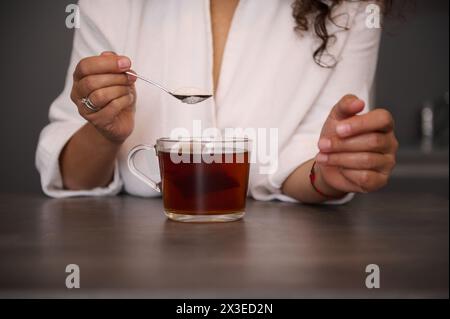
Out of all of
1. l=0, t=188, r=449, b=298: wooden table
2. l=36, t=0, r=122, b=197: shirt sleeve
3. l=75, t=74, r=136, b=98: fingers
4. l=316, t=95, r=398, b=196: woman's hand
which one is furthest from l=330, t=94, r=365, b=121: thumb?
l=36, t=0, r=122, b=197: shirt sleeve

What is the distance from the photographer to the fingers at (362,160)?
23.2 inches

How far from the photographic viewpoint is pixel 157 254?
0.47 m

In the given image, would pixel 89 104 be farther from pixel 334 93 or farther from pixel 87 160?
pixel 334 93

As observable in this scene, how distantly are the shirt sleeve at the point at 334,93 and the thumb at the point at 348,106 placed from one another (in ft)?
0.63

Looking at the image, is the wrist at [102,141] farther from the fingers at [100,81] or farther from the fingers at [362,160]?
the fingers at [362,160]

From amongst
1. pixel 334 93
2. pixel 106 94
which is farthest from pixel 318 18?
pixel 106 94

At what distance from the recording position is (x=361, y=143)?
58 cm

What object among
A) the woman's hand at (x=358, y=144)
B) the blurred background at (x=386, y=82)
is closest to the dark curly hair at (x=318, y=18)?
the blurred background at (x=386, y=82)

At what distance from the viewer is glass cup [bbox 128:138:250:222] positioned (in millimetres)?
562

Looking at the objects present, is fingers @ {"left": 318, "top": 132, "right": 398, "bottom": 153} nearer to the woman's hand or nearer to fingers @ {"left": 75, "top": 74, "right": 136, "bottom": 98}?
the woman's hand

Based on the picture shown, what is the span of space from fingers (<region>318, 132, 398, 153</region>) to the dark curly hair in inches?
10.1
